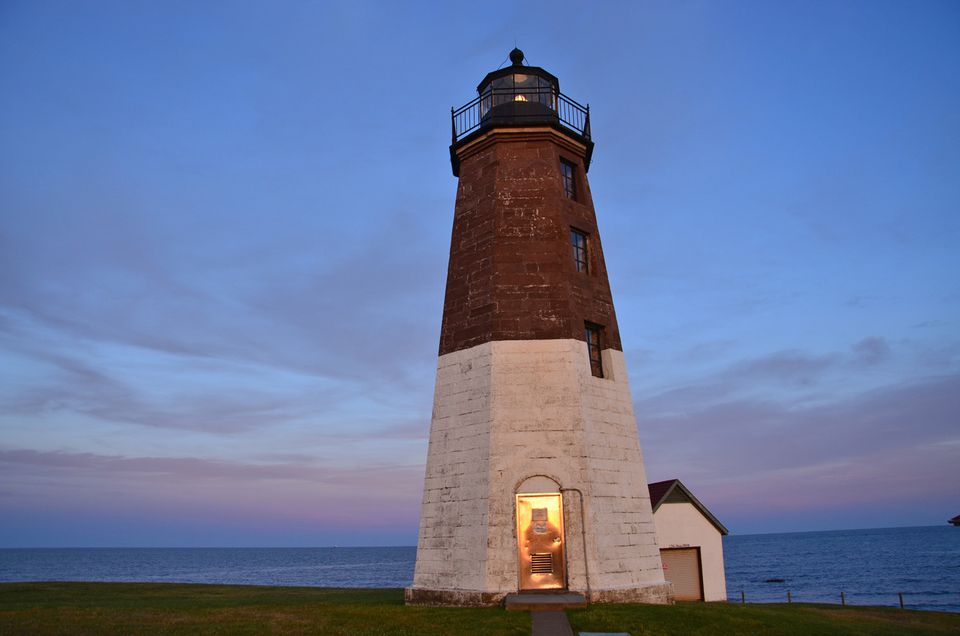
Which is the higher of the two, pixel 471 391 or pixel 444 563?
pixel 471 391

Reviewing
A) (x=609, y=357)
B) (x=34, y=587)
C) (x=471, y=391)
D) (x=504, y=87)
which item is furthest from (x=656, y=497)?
(x=34, y=587)

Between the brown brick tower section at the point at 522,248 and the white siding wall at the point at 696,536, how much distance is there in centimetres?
1007

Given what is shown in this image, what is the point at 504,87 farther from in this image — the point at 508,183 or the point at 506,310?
the point at 506,310

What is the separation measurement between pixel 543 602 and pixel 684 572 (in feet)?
44.4

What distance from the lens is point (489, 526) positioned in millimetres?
13945

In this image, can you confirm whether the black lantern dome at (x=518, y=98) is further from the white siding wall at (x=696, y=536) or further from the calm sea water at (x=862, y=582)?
the calm sea water at (x=862, y=582)

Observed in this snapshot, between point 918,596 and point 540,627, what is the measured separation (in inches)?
2002

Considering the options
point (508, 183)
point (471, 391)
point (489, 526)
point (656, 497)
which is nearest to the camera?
point (489, 526)

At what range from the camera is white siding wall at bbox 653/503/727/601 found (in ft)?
77.9

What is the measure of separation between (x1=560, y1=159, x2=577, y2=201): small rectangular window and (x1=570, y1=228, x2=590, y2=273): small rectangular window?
1.07 m

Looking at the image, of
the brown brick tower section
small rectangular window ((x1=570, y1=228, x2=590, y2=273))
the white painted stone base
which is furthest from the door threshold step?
small rectangular window ((x1=570, y1=228, x2=590, y2=273))

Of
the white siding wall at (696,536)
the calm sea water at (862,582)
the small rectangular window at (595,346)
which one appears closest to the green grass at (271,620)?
the small rectangular window at (595,346)

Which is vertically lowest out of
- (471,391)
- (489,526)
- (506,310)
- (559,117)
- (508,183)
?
(489,526)

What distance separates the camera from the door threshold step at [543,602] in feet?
41.8
